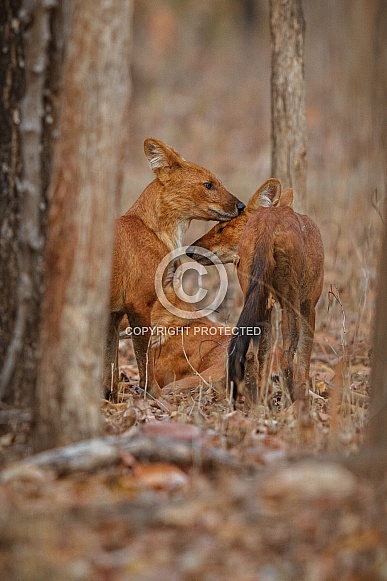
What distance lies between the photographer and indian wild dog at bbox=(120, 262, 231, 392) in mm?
6465

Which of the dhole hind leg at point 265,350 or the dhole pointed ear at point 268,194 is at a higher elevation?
the dhole pointed ear at point 268,194

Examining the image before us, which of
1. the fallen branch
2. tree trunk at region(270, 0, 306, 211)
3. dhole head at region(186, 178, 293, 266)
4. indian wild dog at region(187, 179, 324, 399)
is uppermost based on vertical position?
tree trunk at region(270, 0, 306, 211)

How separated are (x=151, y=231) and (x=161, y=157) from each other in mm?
597

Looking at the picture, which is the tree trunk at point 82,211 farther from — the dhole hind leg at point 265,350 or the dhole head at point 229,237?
the dhole head at point 229,237

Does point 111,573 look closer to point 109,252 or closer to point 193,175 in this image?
point 109,252

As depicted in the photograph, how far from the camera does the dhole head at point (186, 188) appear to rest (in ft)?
21.5

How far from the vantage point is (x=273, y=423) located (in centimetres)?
461

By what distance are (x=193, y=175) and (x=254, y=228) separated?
1331 millimetres

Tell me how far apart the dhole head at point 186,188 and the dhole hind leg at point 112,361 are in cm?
102

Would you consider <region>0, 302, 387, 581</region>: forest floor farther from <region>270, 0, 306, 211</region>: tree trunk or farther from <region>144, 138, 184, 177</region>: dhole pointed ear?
<region>270, 0, 306, 211</region>: tree trunk

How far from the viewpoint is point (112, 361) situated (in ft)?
19.7

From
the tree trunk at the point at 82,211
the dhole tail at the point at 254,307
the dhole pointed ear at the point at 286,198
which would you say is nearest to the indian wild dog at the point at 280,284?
the dhole tail at the point at 254,307

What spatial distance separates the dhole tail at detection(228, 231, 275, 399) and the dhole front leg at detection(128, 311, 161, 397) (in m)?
0.85

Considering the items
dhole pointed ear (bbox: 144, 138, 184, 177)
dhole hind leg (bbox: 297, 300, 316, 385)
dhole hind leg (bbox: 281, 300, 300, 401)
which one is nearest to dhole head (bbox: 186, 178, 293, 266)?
dhole pointed ear (bbox: 144, 138, 184, 177)
